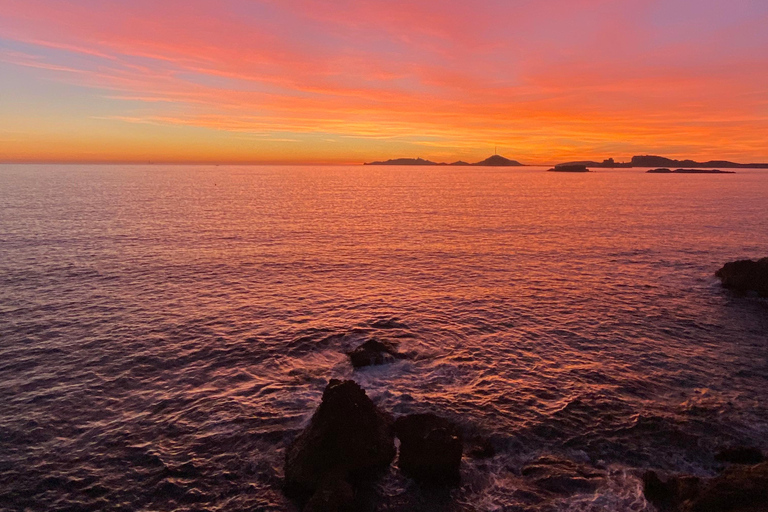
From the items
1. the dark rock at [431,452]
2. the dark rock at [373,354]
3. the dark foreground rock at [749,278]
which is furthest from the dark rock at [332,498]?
the dark foreground rock at [749,278]

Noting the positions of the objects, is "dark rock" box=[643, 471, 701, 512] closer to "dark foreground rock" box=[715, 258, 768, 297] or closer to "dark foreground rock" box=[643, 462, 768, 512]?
"dark foreground rock" box=[643, 462, 768, 512]

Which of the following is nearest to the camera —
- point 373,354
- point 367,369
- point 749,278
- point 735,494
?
point 735,494

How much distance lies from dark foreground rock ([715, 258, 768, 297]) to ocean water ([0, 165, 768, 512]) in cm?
203

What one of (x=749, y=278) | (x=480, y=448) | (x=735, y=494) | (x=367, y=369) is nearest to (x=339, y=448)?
(x=480, y=448)

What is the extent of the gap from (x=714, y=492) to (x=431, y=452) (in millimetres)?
9886

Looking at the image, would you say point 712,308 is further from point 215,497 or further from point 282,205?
point 282,205

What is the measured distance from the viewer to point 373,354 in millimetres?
27953

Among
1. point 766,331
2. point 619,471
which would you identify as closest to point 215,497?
point 619,471

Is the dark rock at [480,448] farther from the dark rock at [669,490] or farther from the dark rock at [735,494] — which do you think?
the dark rock at [735,494]

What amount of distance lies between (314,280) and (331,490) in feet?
101

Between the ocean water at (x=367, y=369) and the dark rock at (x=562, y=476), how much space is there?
0.11 meters

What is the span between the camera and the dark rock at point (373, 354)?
27188mm

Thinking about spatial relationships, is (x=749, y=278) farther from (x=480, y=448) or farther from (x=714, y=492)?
(x=480, y=448)

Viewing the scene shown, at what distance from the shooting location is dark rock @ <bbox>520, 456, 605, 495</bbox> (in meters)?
17.0
